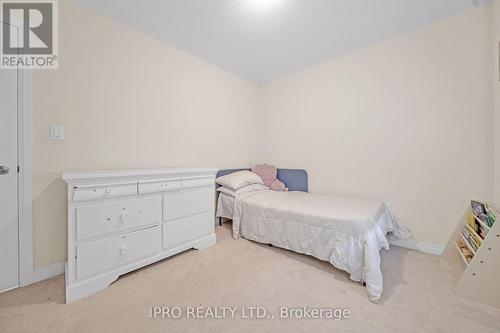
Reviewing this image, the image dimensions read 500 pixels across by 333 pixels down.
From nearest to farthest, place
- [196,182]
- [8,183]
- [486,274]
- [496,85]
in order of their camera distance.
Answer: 1. [486,274]
2. [8,183]
3. [496,85]
4. [196,182]

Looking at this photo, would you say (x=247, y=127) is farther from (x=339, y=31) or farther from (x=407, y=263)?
(x=407, y=263)

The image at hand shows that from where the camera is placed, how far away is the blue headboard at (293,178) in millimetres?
3008

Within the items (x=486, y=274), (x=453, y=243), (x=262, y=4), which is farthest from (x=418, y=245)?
(x=262, y=4)

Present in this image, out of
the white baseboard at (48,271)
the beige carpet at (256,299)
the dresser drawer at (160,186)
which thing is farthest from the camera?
the dresser drawer at (160,186)

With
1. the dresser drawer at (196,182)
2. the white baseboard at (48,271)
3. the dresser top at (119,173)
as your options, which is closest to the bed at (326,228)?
the dresser drawer at (196,182)

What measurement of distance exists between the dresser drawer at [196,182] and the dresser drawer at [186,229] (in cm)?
34

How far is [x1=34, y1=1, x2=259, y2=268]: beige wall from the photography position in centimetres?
160

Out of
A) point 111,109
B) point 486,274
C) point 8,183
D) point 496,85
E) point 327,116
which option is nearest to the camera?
point 486,274

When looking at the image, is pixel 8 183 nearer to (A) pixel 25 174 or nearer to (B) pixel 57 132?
(A) pixel 25 174

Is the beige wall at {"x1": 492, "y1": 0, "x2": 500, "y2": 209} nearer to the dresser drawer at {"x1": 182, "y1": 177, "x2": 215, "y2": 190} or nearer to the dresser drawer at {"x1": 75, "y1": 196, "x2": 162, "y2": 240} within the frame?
the dresser drawer at {"x1": 182, "y1": 177, "x2": 215, "y2": 190}

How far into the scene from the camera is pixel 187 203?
1.99m

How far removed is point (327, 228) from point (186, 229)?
1.41m

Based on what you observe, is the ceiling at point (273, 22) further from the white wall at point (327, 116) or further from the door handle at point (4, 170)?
→ the door handle at point (4, 170)

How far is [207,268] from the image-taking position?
173cm
